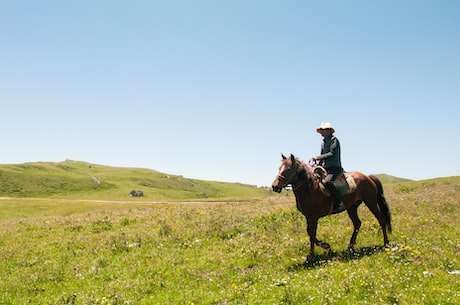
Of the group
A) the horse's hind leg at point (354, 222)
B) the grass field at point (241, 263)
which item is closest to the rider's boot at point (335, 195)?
the horse's hind leg at point (354, 222)

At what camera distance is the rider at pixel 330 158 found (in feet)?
44.1

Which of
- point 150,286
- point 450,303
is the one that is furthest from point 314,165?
point 150,286

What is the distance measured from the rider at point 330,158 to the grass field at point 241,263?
2343 millimetres

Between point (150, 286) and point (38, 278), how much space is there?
5760mm

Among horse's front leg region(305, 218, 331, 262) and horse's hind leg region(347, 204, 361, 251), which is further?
horse's hind leg region(347, 204, 361, 251)

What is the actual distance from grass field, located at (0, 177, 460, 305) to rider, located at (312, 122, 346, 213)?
2343 millimetres

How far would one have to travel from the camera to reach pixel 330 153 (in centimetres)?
1333

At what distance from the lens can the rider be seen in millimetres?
13430

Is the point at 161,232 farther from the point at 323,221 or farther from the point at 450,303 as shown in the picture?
the point at 450,303

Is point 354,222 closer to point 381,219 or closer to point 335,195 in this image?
point 381,219

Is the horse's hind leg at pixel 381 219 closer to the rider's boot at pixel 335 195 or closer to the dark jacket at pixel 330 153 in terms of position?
the rider's boot at pixel 335 195

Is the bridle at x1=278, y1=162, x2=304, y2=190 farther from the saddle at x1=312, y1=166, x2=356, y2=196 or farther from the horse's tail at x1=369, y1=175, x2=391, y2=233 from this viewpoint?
the horse's tail at x1=369, y1=175, x2=391, y2=233

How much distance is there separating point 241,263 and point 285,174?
14.0ft

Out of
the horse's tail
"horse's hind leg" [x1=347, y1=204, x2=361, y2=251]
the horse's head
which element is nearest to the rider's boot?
"horse's hind leg" [x1=347, y1=204, x2=361, y2=251]
